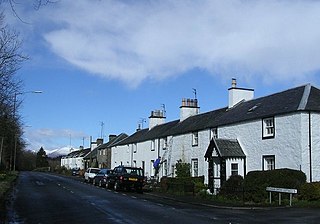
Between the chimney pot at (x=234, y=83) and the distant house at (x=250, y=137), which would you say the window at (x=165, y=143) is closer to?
the distant house at (x=250, y=137)

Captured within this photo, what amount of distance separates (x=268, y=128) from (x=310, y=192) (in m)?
6.21

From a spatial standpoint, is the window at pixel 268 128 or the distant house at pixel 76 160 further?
the distant house at pixel 76 160

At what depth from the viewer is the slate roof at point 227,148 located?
98.5 ft

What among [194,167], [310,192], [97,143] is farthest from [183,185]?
[97,143]

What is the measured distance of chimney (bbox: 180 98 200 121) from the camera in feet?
152

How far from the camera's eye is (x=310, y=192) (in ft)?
76.4

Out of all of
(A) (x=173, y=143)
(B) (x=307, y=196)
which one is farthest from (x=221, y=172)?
(A) (x=173, y=143)

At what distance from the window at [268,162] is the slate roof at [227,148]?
87.3 inches

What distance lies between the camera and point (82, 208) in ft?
63.7

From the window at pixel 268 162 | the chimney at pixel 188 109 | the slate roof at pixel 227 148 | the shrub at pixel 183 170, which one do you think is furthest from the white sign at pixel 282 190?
the chimney at pixel 188 109

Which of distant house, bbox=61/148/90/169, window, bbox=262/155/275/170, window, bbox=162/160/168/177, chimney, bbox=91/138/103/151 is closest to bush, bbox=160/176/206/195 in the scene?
window, bbox=262/155/275/170

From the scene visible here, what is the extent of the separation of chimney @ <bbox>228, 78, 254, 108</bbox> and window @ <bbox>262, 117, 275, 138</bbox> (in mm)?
8012

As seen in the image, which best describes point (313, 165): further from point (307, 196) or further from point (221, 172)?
point (221, 172)

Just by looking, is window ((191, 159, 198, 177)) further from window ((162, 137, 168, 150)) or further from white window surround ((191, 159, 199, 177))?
window ((162, 137, 168, 150))
